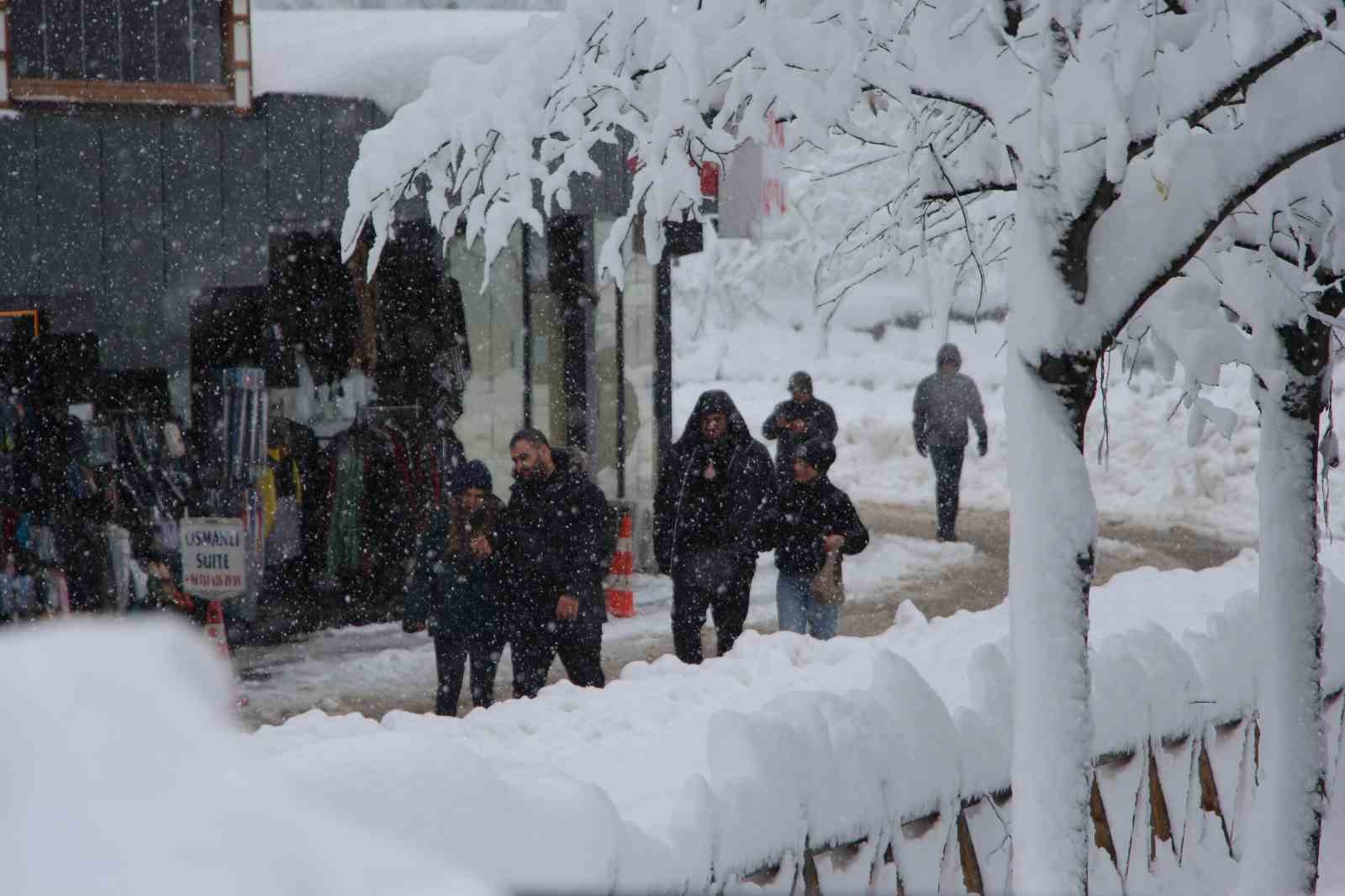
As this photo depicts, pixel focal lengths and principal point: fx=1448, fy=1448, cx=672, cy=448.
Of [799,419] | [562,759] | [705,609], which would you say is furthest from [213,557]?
[799,419]

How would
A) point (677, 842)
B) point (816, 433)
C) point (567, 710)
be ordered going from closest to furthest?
point (677, 842)
point (567, 710)
point (816, 433)

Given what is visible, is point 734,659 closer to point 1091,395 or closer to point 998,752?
point 998,752

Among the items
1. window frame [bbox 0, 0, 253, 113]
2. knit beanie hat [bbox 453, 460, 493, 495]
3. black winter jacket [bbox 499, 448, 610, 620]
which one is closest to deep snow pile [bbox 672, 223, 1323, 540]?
black winter jacket [bbox 499, 448, 610, 620]

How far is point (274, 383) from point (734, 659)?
196 inches

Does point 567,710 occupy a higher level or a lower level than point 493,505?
lower

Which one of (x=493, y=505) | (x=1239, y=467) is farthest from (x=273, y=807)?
(x=1239, y=467)

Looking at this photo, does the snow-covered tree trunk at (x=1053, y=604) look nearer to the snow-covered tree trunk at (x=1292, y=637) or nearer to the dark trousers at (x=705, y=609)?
the snow-covered tree trunk at (x=1292, y=637)

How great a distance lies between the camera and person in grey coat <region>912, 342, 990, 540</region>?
14859 mm

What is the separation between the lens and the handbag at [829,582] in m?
8.06

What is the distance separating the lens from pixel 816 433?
1077 cm

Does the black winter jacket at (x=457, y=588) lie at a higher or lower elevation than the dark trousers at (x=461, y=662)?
higher

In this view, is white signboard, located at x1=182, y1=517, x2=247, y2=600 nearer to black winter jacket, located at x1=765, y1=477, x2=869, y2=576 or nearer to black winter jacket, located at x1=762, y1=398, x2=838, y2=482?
black winter jacket, located at x1=765, y1=477, x2=869, y2=576

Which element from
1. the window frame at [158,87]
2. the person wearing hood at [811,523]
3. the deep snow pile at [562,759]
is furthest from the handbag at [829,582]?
the window frame at [158,87]

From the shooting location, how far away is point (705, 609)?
8.26 meters
